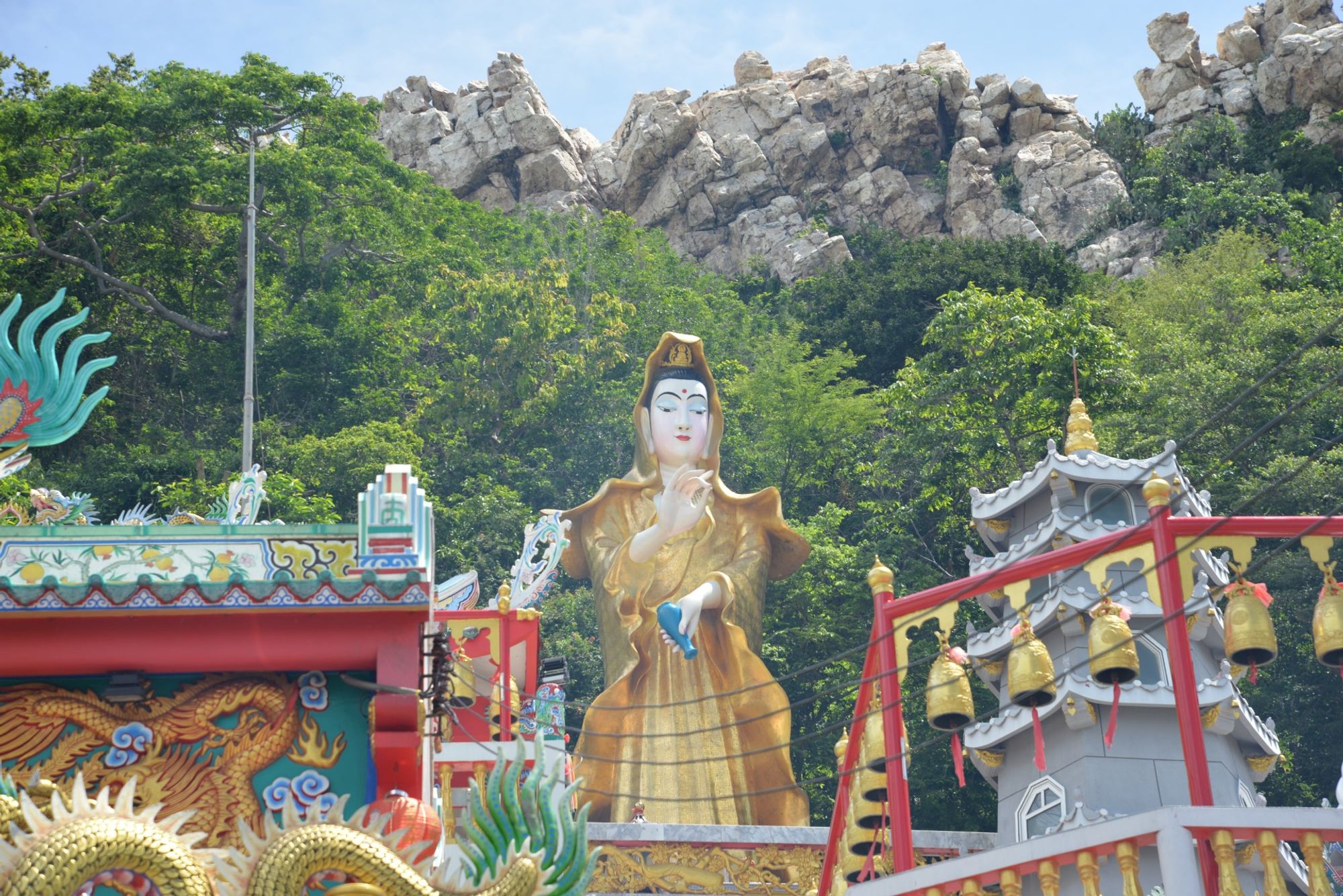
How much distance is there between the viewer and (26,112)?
2681 centimetres

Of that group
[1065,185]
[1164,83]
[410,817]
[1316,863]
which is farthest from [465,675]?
[1164,83]

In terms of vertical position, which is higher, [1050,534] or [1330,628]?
[1050,534]

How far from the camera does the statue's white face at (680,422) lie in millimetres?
20000

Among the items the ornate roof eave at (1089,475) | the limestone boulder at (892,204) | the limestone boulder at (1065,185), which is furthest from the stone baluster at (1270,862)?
the limestone boulder at (892,204)

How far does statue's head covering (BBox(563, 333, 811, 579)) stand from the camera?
65.1 ft

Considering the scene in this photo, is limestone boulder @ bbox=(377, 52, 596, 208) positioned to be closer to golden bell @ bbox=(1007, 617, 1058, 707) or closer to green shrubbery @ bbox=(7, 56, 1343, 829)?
green shrubbery @ bbox=(7, 56, 1343, 829)

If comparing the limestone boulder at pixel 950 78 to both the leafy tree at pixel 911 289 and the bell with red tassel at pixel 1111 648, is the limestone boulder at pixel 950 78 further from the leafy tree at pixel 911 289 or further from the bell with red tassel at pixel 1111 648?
the bell with red tassel at pixel 1111 648

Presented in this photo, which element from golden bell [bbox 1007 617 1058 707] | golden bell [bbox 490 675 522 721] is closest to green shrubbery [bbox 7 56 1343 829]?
golden bell [bbox 490 675 522 721]

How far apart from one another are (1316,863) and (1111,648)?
157cm

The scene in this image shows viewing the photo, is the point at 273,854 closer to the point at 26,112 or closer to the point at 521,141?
the point at 26,112

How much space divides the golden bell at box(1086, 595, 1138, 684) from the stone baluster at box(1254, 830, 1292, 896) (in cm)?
133

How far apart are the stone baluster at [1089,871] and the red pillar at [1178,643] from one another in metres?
0.60

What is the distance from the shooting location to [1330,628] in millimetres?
8719

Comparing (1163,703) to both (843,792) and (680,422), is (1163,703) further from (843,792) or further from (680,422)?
(680,422)
